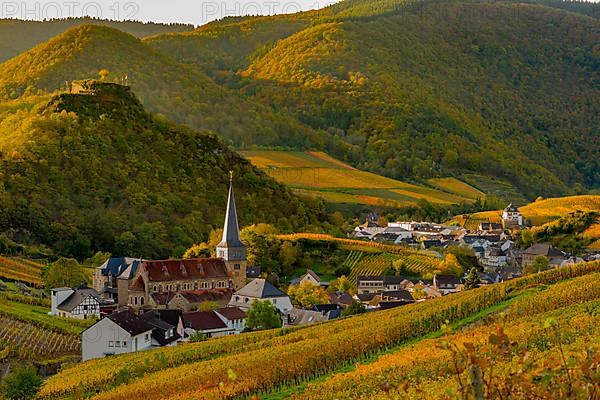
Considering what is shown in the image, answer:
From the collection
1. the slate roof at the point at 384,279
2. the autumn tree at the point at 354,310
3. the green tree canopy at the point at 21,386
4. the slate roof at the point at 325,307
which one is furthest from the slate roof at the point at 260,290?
the green tree canopy at the point at 21,386

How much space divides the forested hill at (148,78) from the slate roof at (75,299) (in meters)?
102

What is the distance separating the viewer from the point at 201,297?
216 feet

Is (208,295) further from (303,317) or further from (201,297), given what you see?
(303,317)

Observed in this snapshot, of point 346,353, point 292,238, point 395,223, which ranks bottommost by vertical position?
point 395,223

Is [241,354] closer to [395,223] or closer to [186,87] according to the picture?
[395,223]

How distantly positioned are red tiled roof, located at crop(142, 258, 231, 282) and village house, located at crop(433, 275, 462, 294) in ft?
50.2

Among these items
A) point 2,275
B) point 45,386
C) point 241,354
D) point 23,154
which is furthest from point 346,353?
point 23,154

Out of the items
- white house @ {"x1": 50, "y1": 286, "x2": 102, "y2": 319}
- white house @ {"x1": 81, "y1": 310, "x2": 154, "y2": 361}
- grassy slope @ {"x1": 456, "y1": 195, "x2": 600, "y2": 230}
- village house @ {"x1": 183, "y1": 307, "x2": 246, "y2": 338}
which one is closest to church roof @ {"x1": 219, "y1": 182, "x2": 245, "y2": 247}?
white house @ {"x1": 50, "y1": 286, "x2": 102, "y2": 319}

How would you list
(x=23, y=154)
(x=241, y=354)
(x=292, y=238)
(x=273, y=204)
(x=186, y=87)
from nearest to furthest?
(x=241, y=354) → (x=292, y=238) → (x=23, y=154) → (x=273, y=204) → (x=186, y=87)

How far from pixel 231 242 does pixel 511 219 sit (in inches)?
2529

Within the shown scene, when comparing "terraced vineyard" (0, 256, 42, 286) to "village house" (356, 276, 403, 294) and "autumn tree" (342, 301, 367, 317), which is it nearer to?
"village house" (356, 276, 403, 294)

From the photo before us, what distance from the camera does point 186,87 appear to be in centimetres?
18862

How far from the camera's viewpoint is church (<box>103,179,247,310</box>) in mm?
64375

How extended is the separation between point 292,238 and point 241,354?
→ 48475mm
